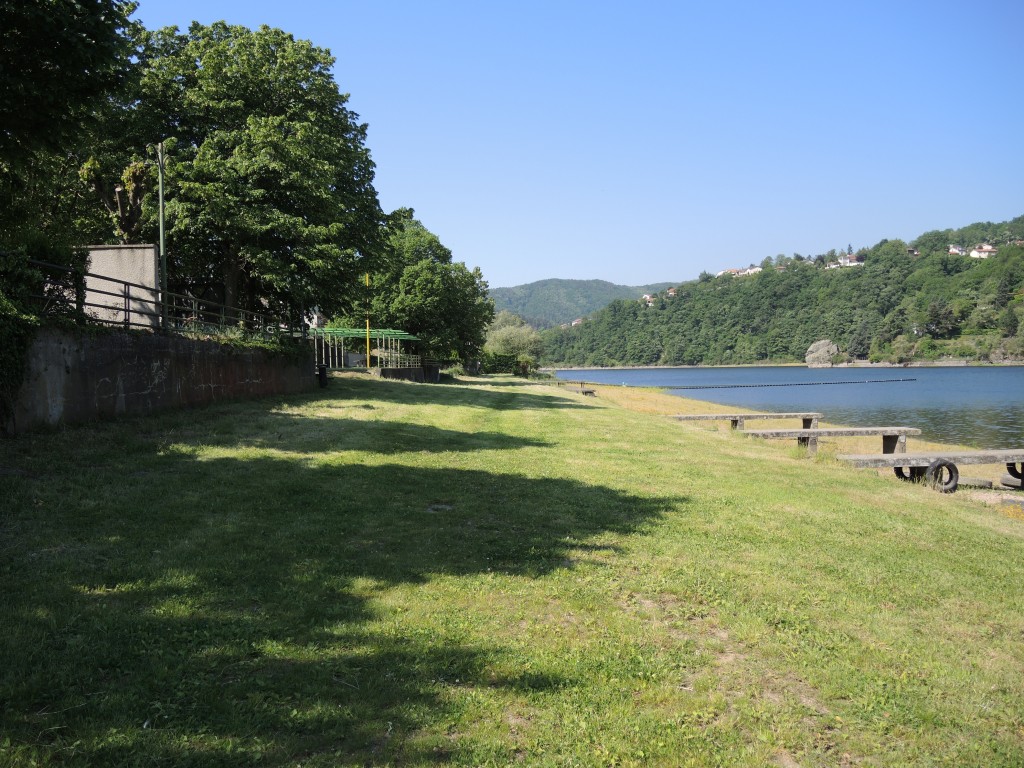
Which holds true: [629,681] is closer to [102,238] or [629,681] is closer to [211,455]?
[211,455]

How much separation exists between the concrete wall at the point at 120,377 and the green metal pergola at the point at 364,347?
20.3 m

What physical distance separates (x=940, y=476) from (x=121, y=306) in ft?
68.6

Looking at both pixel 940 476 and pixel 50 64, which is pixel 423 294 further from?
pixel 50 64

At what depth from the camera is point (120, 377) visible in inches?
485

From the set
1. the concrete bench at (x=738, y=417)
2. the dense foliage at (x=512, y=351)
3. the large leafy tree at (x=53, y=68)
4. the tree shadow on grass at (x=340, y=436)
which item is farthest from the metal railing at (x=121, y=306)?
the dense foliage at (x=512, y=351)

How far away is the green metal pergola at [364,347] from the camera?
139ft

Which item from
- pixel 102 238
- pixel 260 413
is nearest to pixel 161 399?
pixel 260 413

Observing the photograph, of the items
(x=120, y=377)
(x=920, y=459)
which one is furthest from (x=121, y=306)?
(x=920, y=459)

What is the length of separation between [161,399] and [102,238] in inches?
497

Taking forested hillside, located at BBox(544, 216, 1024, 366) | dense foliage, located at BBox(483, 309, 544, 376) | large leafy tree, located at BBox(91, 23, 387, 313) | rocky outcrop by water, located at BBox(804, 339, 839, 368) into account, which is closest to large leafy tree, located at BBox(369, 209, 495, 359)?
large leafy tree, located at BBox(91, 23, 387, 313)

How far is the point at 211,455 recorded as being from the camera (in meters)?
10.2

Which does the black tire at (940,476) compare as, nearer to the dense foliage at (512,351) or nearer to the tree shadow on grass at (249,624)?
the tree shadow on grass at (249,624)

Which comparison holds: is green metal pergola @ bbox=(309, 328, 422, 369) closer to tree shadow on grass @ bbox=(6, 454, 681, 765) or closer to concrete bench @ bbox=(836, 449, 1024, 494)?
concrete bench @ bbox=(836, 449, 1024, 494)

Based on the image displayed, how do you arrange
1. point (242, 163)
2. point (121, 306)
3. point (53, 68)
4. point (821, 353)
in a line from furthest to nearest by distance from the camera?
point (821, 353) → point (242, 163) → point (121, 306) → point (53, 68)
